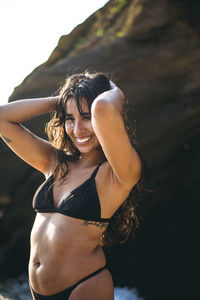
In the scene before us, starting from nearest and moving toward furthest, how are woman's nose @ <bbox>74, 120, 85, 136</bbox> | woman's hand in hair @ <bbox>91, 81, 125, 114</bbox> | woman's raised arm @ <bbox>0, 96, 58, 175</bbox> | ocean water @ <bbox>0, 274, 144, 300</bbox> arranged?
1. woman's hand in hair @ <bbox>91, 81, 125, 114</bbox>
2. woman's nose @ <bbox>74, 120, 85, 136</bbox>
3. woman's raised arm @ <bbox>0, 96, 58, 175</bbox>
4. ocean water @ <bbox>0, 274, 144, 300</bbox>

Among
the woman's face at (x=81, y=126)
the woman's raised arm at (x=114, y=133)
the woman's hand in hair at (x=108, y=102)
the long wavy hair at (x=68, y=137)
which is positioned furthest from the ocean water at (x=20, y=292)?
the woman's hand in hair at (x=108, y=102)

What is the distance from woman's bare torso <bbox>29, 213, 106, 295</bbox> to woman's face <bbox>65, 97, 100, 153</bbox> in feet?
1.57

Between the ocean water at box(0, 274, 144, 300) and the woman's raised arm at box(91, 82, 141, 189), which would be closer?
the woman's raised arm at box(91, 82, 141, 189)

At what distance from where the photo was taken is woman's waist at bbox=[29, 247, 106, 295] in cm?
201

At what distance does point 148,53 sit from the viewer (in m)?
3.96

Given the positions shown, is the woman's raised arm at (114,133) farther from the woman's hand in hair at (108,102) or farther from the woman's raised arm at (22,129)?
the woman's raised arm at (22,129)

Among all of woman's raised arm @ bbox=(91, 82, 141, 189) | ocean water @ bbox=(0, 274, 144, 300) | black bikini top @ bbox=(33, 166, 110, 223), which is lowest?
ocean water @ bbox=(0, 274, 144, 300)

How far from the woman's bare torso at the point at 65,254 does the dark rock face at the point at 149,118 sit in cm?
188

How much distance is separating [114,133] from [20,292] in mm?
2739

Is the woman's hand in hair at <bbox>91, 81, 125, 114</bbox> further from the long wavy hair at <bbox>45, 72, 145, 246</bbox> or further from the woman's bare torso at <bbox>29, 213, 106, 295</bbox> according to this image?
the woman's bare torso at <bbox>29, 213, 106, 295</bbox>

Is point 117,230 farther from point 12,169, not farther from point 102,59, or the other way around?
point 102,59

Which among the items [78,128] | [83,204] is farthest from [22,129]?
[83,204]

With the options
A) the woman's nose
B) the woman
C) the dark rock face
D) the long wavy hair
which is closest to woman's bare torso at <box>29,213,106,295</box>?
the woman

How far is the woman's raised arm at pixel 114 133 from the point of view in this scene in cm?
169
